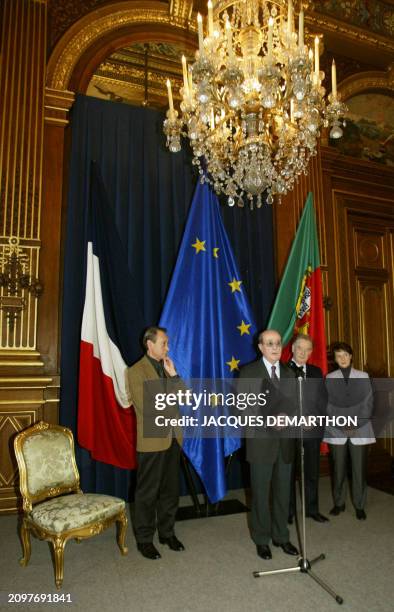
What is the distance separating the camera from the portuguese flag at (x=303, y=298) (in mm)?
4484

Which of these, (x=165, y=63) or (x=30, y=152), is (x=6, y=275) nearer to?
(x=30, y=152)

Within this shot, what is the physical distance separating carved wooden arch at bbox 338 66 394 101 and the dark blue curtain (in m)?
2.57

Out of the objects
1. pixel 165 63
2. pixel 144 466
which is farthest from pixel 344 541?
pixel 165 63

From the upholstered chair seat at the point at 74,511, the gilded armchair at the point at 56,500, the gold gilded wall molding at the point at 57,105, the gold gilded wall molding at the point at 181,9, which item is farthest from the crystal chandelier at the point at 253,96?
the upholstered chair seat at the point at 74,511

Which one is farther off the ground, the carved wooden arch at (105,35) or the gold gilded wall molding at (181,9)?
the gold gilded wall molding at (181,9)

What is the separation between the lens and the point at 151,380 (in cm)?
312

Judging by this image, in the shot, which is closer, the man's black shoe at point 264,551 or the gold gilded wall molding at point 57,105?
the man's black shoe at point 264,551

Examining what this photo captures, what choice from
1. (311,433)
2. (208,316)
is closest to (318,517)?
(311,433)

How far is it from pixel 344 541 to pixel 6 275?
3421 mm

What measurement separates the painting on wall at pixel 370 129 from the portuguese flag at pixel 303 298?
1.85 m

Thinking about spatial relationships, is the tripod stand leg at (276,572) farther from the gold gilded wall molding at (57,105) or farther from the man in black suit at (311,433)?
the gold gilded wall molding at (57,105)

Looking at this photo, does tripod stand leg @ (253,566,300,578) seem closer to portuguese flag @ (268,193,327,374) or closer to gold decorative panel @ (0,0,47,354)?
portuguese flag @ (268,193,327,374)

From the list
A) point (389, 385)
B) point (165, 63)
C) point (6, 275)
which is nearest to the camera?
point (6, 275)

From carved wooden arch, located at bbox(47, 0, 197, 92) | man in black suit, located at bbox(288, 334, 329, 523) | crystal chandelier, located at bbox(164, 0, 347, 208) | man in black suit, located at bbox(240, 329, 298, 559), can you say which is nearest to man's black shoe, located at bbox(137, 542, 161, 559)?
man in black suit, located at bbox(240, 329, 298, 559)
